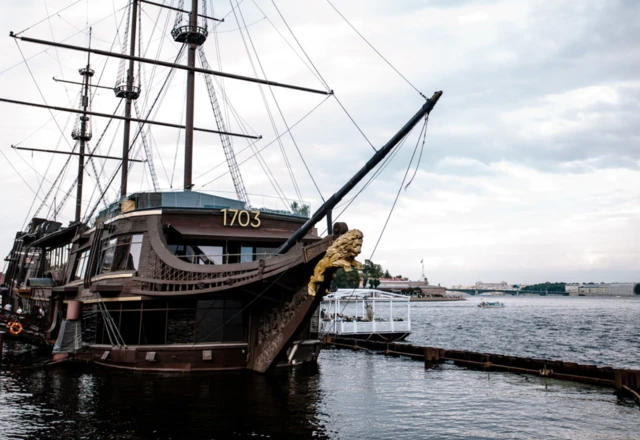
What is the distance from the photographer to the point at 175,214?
902 inches

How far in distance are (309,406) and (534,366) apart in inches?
499

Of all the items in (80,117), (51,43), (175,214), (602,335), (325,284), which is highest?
(80,117)

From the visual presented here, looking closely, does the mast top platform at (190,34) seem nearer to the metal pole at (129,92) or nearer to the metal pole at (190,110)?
the metal pole at (190,110)

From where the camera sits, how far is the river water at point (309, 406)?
1449 cm

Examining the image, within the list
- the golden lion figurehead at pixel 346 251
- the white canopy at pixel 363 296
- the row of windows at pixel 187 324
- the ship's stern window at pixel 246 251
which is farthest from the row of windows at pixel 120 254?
the white canopy at pixel 363 296

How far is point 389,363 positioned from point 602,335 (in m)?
43.6

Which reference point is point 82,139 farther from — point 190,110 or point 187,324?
point 187,324

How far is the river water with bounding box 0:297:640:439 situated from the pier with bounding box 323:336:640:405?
1.94 feet

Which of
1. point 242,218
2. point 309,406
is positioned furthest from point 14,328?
point 309,406

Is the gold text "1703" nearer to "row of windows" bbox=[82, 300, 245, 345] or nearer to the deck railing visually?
"row of windows" bbox=[82, 300, 245, 345]

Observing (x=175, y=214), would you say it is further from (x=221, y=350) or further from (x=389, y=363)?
(x=389, y=363)

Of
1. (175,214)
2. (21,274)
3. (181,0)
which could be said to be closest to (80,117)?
(21,274)

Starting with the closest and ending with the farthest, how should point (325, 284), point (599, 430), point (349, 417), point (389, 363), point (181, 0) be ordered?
point (599, 430), point (349, 417), point (325, 284), point (389, 363), point (181, 0)

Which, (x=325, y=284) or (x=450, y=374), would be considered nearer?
(x=325, y=284)
